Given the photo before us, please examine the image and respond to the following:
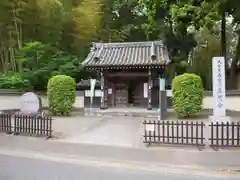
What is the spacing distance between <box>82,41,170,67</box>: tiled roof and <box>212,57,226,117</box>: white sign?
8.22 metres

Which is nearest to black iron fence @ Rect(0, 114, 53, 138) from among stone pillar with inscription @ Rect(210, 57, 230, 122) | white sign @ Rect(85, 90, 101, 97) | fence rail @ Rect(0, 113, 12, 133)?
fence rail @ Rect(0, 113, 12, 133)

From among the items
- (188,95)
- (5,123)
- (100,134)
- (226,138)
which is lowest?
(100,134)

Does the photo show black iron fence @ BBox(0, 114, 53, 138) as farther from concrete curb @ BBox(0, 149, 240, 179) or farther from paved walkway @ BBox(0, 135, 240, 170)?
concrete curb @ BBox(0, 149, 240, 179)

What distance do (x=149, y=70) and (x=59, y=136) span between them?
36.3 ft

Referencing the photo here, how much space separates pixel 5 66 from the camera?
24.1 m

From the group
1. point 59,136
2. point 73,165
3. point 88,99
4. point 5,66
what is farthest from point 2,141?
point 5,66

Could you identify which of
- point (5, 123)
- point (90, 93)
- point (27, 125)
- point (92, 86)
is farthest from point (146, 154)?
point (90, 93)

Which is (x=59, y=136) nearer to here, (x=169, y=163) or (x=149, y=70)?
(x=169, y=163)

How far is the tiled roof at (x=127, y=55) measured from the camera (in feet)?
68.9

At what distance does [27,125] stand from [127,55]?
1237 cm

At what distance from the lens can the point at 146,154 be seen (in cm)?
840

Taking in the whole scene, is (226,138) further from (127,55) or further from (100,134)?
(127,55)

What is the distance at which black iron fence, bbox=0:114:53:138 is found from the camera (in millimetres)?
11000

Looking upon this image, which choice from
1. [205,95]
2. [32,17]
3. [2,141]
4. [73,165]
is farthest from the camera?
[32,17]
